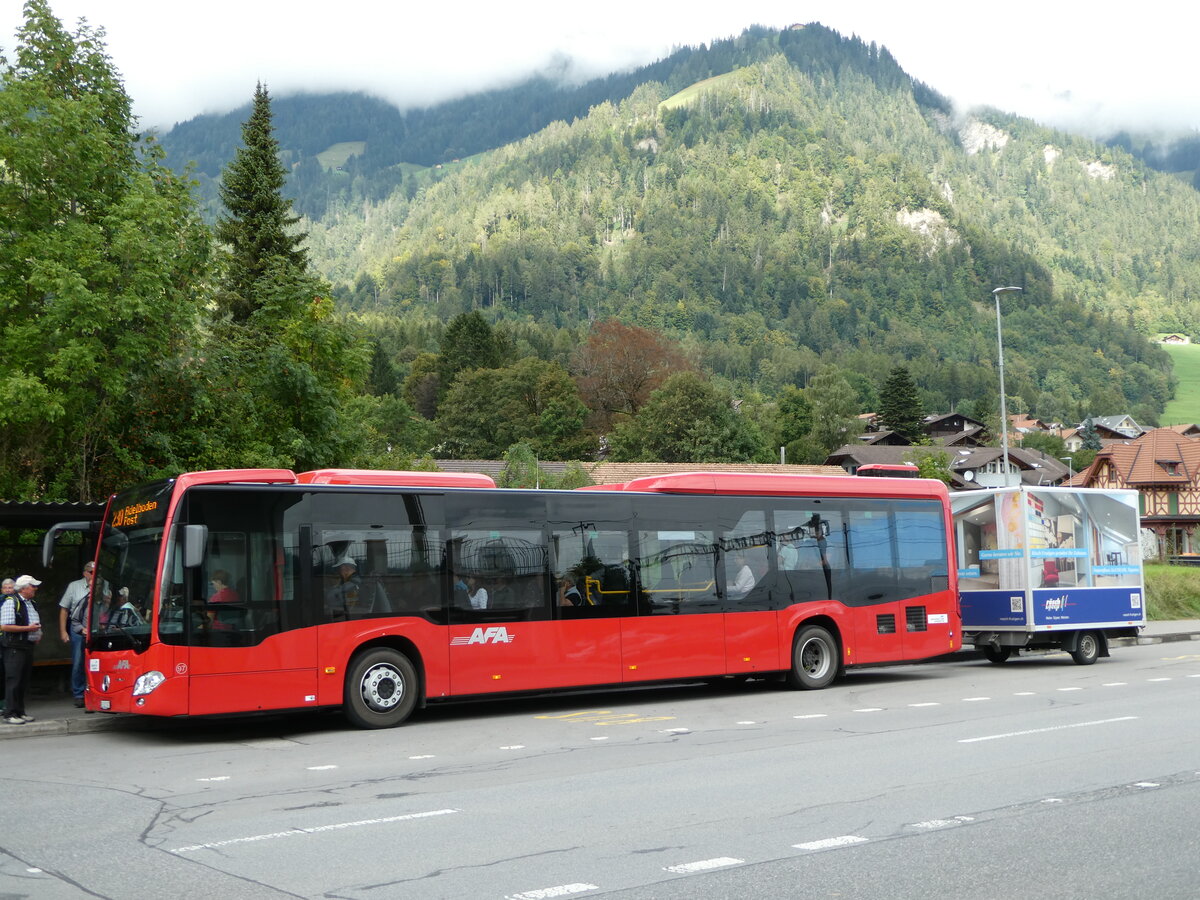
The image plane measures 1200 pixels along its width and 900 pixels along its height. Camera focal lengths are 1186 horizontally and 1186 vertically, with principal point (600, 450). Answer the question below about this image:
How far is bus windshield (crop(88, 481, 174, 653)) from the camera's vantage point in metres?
12.8

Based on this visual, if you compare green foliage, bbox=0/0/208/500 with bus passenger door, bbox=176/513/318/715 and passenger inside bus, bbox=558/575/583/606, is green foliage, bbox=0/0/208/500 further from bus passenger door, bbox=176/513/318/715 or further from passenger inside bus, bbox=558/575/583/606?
passenger inside bus, bbox=558/575/583/606

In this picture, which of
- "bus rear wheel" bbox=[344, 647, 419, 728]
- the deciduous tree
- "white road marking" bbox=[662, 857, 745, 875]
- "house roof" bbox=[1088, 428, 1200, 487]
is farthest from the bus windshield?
"house roof" bbox=[1088, 428, 1200, 487]

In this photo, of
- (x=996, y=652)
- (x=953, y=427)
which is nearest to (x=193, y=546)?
(x=996, y=652)

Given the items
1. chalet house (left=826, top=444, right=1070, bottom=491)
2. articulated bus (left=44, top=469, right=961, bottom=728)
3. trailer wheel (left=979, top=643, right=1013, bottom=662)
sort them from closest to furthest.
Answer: articulated bus (left=44, top=469, right=961, bottom=728) < trailer wheel (left=979, top=643, right=1013, bottom=662) < chalet house (left=826, top=444, right=1070, bottom=491)

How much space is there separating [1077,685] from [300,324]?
50.0ft

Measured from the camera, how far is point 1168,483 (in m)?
87.2

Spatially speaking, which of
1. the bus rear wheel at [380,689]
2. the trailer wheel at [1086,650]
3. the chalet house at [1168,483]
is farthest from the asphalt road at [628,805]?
the chalet house at [1168,483]

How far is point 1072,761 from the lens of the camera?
34.8 feet

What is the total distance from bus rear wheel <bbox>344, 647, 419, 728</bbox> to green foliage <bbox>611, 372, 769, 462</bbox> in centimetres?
7075

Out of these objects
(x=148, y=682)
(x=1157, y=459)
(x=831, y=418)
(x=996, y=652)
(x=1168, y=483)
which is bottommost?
(x=996, y=652)

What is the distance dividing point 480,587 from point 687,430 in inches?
2823

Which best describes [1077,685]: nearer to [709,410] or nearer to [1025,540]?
[1025,540]

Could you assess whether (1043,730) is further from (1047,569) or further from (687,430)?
(687,430)

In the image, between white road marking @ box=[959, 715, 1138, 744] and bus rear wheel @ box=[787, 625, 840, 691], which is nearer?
white road marking @ box=[959, 715, 1138, 744]
